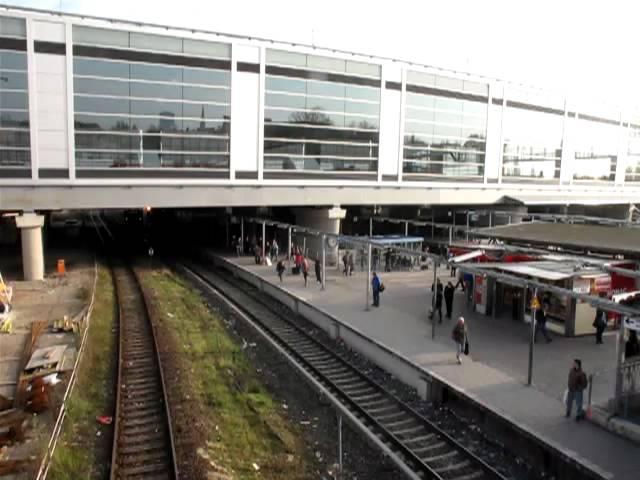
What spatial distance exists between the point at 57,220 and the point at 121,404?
198 ft

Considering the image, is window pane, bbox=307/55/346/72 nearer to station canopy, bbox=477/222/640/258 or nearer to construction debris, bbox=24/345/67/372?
station canopy, bbox=477/222/640/258

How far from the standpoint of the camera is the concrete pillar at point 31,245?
2542 cm

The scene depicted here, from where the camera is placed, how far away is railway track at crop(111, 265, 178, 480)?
8.86 m

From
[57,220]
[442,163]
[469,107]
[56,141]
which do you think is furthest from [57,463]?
[57,220]

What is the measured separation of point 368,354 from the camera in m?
14.6

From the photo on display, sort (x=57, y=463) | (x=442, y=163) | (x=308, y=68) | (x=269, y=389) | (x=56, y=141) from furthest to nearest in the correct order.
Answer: (x=442, y=163) < (x=308, y=68) < (x=56, y=141) < (x=269, y=389) < (x=57, y=463)

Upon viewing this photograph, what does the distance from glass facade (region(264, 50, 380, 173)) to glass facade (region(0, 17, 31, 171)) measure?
1194cm

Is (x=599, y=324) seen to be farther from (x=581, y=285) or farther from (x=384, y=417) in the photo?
(x=384, y=417)

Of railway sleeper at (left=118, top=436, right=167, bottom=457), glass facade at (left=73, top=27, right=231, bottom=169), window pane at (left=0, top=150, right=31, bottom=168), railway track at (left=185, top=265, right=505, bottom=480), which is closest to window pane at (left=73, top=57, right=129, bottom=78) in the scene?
glass facade at (left=73, top=27, right=231, bottom=169)

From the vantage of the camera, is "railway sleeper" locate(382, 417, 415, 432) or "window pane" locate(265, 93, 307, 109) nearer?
"railway sleeper" locate(382, 417, 415, 432)

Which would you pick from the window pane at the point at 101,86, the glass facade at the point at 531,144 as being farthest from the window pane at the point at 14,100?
the glass facade at the point at 531,144

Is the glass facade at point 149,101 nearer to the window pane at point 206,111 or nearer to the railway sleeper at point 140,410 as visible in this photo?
the window pane at point 206,111

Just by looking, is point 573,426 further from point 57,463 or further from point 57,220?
point 57,220

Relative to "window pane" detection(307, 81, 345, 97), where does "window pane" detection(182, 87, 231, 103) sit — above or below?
below
